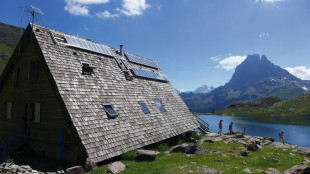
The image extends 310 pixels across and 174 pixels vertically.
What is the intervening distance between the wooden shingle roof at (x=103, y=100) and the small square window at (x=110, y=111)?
1.04 ft

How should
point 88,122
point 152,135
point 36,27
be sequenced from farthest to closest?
point 152,135
point 36,27
point 88,122

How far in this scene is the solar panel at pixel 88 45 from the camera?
24414 millimetres

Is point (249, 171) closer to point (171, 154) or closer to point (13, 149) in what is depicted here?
point (171, 154)

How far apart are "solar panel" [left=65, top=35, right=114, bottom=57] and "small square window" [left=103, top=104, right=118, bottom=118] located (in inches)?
250

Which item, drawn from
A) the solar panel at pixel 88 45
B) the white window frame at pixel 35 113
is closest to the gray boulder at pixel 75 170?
the white window frame at pixel 35 113

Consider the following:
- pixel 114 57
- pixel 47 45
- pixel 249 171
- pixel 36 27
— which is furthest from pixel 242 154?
pixel 36 27

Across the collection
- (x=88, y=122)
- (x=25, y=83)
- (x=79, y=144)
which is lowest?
(x=79, y=144)

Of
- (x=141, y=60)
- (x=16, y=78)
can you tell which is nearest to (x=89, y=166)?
(x=16, y=78)

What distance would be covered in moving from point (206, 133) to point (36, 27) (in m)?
25.9

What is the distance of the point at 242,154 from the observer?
23.2 m

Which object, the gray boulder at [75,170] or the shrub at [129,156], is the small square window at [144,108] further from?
the gray boulder at [75,170]

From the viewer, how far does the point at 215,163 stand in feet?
64.7

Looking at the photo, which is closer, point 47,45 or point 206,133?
point 47,45

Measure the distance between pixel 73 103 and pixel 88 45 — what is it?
867cm
